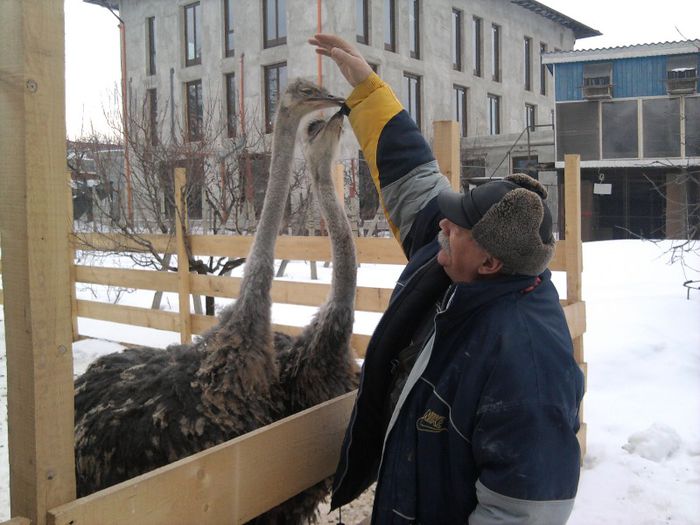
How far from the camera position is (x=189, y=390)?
254 cm

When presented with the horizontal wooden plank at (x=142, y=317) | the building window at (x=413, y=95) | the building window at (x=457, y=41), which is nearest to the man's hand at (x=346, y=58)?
the horizontal wooden plank at (x=142, y=317)

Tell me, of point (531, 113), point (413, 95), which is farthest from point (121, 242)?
point (531, 113)

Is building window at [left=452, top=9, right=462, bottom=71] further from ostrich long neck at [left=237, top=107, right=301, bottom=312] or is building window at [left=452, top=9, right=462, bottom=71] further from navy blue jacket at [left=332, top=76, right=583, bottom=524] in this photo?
navy blue jacket at [left=332, top=76, right=583, bottom=524]

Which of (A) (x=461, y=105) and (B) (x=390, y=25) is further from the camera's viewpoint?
(A) (x=461, y=105)

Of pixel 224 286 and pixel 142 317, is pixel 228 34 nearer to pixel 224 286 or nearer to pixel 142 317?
pixel 142 317

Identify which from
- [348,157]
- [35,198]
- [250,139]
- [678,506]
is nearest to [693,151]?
[348,157]

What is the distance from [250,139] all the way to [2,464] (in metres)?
6.92

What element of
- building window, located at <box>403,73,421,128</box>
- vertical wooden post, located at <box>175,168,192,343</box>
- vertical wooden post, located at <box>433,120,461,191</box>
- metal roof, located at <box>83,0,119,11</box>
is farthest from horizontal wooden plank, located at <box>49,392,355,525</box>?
building window, located at <box>403,73,421,128</box>

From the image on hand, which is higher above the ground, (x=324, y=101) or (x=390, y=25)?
(x=390, y=25)

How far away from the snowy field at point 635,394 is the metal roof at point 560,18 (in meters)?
15.7

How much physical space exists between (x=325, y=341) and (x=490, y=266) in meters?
1.31

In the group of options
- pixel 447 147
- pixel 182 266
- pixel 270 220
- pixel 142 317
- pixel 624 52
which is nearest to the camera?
pixel 270 220

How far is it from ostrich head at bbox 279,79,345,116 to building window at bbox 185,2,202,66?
1480 cm

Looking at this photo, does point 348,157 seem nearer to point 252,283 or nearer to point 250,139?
Result: point 250,139
